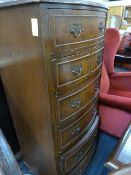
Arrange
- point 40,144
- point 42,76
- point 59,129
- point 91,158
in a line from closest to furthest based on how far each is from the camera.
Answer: point 42,76 < point 59,129 < point 40,144 < point 91,158

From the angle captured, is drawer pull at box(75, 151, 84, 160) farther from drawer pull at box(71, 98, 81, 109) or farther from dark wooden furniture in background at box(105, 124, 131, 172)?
dark wooden furniture in background at box(105, 124, 131, 172)

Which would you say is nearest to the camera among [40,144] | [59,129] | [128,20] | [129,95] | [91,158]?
[59,129]

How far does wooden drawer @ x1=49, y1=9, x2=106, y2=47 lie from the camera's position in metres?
0.70

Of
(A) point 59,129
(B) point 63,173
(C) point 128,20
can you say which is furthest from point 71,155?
(C) point 128,20

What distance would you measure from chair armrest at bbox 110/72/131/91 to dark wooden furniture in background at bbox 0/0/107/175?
2.86 ft

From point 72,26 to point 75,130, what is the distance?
25.8 inches

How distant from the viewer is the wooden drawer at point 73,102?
91 cm

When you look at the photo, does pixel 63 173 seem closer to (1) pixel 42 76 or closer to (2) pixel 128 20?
(1) pixel 42 76

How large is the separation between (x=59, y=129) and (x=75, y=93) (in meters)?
0.23

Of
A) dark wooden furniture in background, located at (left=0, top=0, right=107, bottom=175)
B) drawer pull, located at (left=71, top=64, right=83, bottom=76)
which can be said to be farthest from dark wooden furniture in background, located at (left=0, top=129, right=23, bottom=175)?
drawer pull, located at (left=71, top=64, right=83, bottom=76)

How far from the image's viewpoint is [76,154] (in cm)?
115

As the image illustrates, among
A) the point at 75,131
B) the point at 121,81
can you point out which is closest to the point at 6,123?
the point at 75,131

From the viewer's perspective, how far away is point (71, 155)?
1099mm

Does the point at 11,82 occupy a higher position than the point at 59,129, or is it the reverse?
A: the point at 11,82
